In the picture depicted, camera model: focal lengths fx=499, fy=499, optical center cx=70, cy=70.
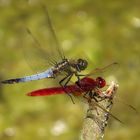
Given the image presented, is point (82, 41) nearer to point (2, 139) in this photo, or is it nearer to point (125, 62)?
point (125, 62)

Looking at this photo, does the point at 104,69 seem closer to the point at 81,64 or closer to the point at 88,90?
the point at 81,64

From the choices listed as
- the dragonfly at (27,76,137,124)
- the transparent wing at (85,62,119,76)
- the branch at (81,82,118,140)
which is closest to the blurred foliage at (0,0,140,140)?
the transparent wing at (85,62,119,76)

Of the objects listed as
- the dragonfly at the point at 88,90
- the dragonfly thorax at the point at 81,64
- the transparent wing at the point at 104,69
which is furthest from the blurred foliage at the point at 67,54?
the dragonfly at the point at 88,90

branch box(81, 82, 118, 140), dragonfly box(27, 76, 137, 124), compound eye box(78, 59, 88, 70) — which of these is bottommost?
branch box(81, 82, 118, 140)

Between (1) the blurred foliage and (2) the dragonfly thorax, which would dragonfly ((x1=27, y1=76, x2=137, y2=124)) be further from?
(1) the blurred foliage

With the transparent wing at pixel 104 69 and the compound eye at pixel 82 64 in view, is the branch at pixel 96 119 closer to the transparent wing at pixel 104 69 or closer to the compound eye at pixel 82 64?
the transparent wing at pixel 104 69

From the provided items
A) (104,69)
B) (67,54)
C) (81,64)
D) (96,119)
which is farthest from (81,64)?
(67,54)
